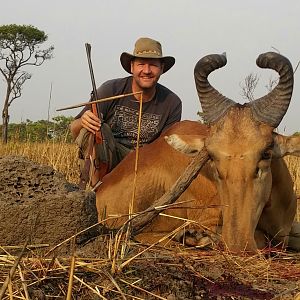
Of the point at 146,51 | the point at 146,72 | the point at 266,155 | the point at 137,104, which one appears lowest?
the point at 266,155

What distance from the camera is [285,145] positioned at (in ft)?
14.8

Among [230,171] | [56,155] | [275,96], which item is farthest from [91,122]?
[56,155]

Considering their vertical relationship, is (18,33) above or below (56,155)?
above

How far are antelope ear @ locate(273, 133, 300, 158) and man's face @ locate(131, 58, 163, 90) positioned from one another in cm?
264

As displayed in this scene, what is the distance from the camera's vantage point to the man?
6781 millimetres

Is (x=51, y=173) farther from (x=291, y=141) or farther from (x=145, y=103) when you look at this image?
(x=145, y=103)

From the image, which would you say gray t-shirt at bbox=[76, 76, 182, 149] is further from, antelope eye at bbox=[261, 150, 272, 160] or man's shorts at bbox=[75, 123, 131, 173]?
antelope eye at bbox=[261, 150, 272, 160]

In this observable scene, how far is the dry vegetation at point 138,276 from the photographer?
7.78 ft

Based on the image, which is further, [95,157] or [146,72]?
[146,72]

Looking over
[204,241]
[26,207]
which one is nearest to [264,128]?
[204,241]

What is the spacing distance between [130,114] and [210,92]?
1978 mm

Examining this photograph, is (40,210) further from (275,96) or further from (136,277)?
(275,96)

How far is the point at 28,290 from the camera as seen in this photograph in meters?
2.29

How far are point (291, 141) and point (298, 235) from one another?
1.24 m
